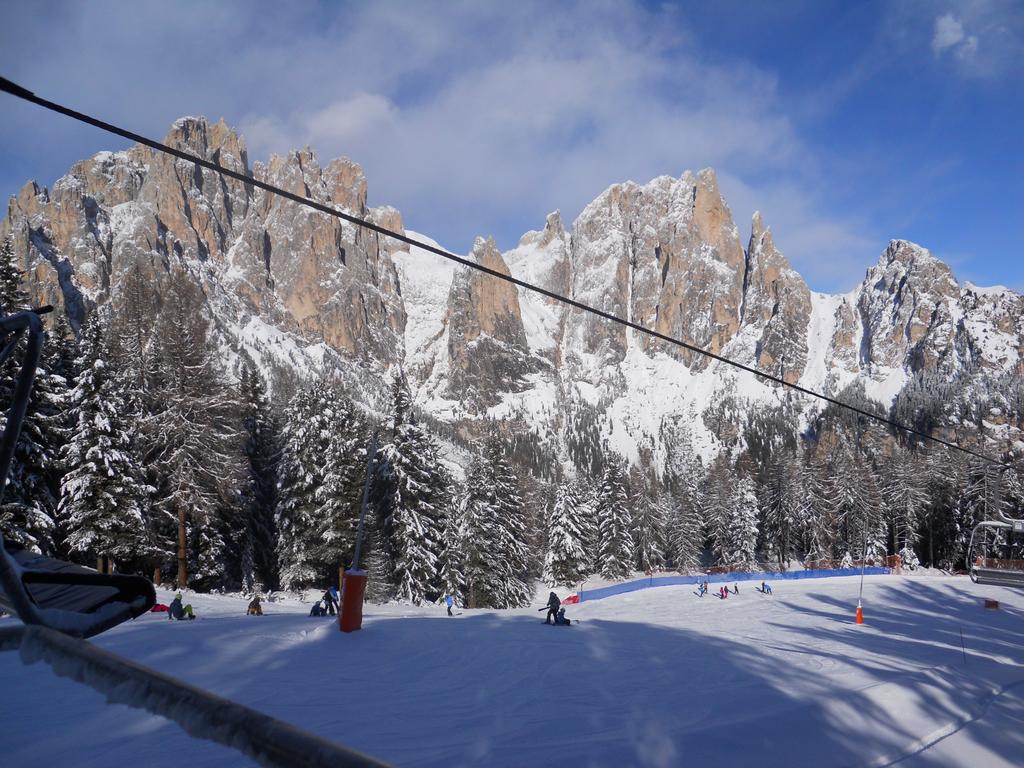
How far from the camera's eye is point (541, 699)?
839cm

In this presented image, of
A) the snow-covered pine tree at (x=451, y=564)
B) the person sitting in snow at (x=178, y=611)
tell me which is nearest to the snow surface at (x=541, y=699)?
the person sitting in snow at (x=178, y=611)

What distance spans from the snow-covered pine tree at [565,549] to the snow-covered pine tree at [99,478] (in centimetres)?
3094

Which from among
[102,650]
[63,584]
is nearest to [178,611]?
[63,584]

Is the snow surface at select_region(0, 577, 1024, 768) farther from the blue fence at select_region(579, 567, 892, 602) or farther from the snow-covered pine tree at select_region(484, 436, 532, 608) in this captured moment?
the blue fence at select_region(579, 567, 892, 602)

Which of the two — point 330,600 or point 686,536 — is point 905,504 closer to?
point 686,536

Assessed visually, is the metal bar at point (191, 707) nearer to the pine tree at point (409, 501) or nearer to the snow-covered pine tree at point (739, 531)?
the pine tree at point (409, 501)

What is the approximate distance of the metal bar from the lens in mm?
1695

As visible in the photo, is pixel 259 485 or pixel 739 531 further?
pixel 739 531

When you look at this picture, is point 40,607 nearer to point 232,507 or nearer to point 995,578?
point 232,507

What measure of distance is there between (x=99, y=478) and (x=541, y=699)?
21295mm

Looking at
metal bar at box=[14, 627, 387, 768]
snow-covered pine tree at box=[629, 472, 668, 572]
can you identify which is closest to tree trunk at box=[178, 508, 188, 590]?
metal bar at box=[14, 627, 387, 768]

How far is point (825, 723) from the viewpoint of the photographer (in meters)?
7.33

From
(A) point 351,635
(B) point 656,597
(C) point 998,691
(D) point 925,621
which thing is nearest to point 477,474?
(B) point 656,597

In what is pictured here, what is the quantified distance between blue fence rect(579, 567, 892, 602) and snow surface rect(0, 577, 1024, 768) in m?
25.0
